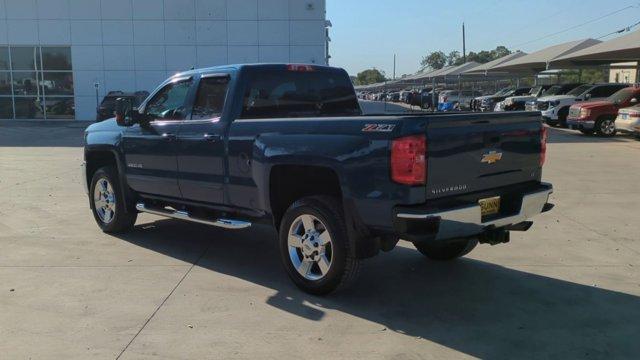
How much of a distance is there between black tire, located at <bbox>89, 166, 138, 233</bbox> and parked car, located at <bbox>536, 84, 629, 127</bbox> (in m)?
21.0

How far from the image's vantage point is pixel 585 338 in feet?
13.8

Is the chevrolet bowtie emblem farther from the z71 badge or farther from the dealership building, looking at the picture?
the dealership building

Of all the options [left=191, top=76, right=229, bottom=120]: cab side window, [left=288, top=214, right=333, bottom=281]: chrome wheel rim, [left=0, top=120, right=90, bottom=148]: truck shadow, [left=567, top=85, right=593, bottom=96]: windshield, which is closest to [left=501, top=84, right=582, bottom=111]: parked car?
[left=567, top=85, right=593, bottom=96]: windshield

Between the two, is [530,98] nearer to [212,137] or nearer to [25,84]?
[212,137]

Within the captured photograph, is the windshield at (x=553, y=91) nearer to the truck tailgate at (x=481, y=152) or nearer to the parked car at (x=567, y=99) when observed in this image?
the parked car at (x=567, y=99)

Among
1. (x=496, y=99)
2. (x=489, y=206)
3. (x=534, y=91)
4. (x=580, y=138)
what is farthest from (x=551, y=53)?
(x=489, y=206)

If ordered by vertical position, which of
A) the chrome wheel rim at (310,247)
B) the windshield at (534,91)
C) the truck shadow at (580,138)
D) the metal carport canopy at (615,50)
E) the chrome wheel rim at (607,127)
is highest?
the metal carport canopy at (615,50)

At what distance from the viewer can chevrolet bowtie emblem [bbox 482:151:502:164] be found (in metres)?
4.75

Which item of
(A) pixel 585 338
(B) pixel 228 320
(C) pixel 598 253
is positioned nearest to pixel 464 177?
(A) pixel 585 338

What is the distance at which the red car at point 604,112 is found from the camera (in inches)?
808

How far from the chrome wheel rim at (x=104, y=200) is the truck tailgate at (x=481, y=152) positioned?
4426 millimetres

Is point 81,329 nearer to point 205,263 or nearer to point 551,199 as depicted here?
point 205,263

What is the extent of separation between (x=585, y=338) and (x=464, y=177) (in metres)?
1.45

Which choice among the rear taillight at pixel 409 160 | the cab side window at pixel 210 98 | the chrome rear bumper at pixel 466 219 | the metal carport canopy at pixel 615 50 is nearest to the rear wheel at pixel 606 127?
the metal carport canopy at pixel 615 50
